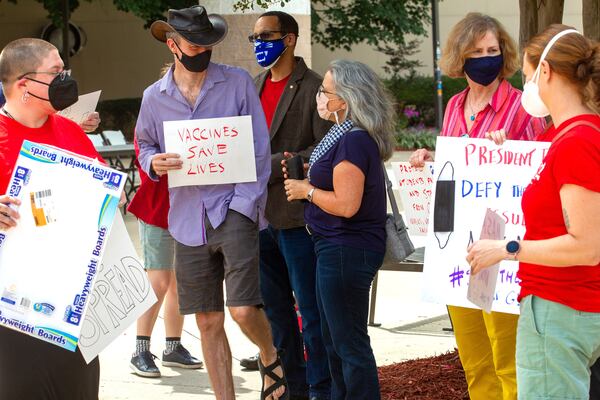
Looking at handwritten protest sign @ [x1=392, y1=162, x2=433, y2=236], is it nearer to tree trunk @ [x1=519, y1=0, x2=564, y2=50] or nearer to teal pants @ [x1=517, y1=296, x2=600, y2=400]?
tree trunk @ [x1=519, y1=0, x2=564, y2=50]

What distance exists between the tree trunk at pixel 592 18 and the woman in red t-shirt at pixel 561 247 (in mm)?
2428

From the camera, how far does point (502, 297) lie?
4605mm

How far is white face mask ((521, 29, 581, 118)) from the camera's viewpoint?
11.6ft

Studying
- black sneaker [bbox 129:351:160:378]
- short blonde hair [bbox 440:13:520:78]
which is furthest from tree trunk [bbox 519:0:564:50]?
black sneaker [bbox 129:351:160:378]

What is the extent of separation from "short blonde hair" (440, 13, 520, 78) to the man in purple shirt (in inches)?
42.2

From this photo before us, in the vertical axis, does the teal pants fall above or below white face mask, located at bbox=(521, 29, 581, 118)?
below

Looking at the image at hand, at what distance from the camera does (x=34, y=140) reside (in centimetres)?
414

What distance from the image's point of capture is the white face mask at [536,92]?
139 inches

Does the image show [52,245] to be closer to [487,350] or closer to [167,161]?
[167,161]

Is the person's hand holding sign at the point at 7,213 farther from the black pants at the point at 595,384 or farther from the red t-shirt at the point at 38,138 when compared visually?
the black pants at the point at 595,384

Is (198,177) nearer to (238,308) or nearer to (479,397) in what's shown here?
(238,308)

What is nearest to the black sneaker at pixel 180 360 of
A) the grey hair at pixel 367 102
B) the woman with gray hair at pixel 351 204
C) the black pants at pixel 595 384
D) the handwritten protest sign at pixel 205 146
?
the handwritten protest sign at pixel 205 146

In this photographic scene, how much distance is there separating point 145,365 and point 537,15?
3191mm

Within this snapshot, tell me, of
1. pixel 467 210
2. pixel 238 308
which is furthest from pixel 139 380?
pixel 467 210
